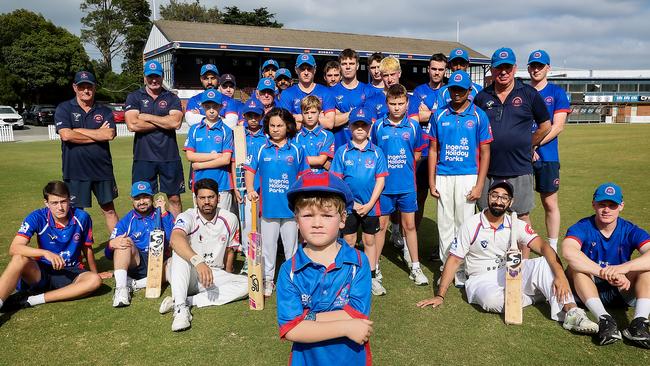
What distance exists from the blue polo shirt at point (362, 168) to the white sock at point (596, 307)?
2227mm

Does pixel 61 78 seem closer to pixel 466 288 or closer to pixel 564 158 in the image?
pixel 564 158

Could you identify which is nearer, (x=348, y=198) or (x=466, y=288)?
(x=348, y=198)

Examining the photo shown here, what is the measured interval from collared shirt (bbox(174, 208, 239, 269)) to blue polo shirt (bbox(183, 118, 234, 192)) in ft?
2.81

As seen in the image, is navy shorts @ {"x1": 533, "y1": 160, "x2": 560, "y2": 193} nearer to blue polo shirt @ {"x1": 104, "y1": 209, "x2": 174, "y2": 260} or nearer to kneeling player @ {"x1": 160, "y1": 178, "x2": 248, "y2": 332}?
kneeling player @ {"x1": 160, "y1": 178, "x2": 248, "y2": 332}

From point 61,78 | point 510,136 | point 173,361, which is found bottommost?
point 173,361

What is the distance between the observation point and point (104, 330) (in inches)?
168

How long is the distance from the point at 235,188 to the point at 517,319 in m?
3.46

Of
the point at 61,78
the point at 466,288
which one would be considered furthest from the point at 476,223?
the point at 61,78

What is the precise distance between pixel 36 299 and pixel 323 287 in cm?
379

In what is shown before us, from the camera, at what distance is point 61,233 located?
4.99 meters

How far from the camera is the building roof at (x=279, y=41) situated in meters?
39.3

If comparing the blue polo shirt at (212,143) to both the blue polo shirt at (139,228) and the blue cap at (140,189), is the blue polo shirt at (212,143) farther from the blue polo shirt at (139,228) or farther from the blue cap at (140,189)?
the blue polo shirt at (139,228)

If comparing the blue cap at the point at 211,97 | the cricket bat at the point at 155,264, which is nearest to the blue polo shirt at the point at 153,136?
the blue cap at the point at 211,97

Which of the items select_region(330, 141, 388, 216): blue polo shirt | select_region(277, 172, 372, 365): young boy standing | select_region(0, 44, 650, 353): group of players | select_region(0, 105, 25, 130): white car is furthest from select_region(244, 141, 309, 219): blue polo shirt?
select_region(0, 105, 25, 130): white car
